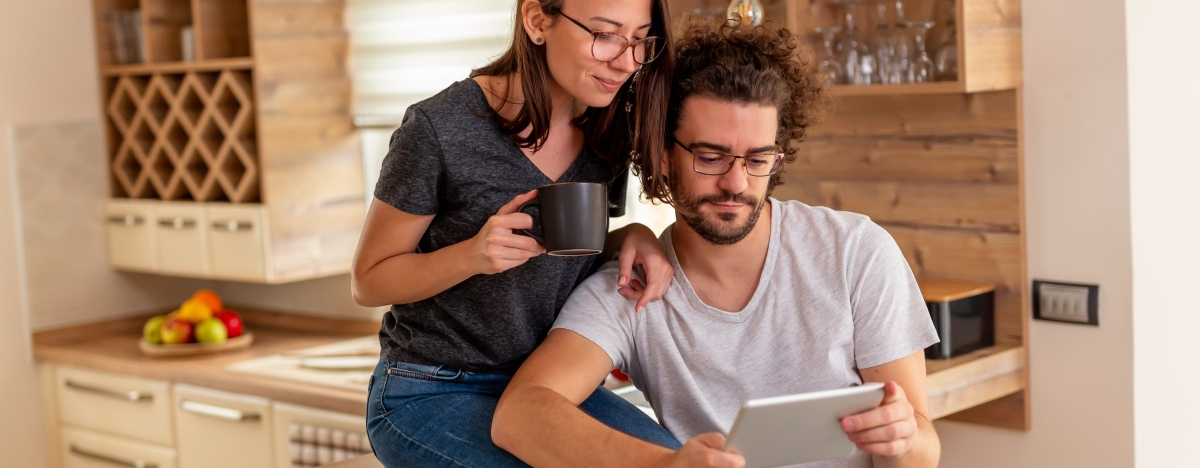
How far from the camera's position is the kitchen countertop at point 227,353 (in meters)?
3.11

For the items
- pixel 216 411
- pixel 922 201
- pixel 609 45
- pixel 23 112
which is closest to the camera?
pixel 609 45

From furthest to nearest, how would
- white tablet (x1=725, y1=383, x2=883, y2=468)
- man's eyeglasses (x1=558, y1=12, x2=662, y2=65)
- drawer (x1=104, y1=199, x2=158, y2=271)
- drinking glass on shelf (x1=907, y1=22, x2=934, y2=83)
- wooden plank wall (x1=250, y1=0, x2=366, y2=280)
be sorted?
1. drawer (x1=104, y1=199, x2=158, y2=271)
2. wooden plank wall (x1=250, y1=0, x2=366, y2=280)
3. drinking glass on shelf (x1=907, y1=22, x2=934, y2=83)
4. man's eyeglasses (x1=558, y1=12, x2=662, y2=65)
5. white tablet (x1=725, y1=383, x2=883, y2=468)

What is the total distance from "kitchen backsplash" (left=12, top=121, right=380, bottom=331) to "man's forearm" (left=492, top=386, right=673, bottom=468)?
231 cm

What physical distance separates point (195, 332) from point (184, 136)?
625mm

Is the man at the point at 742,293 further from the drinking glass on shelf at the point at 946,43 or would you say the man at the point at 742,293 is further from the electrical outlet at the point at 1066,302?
the electrical outlet at the point at 1066,302

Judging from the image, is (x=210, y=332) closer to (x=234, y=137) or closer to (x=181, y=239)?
(x=181, y=239)

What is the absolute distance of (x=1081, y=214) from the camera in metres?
2.55

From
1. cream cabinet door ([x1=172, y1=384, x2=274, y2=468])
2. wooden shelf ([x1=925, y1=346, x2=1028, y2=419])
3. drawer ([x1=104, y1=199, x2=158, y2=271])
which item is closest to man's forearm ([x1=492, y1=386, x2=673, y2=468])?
wooden shelf ([x1=925, y1=346, x2=1028, y2=419])

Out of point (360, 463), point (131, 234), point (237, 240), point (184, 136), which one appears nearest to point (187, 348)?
point (237, 240)

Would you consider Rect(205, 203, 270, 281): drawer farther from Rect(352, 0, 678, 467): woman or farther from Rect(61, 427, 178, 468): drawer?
Rect(352, 0, 678, 467): woman

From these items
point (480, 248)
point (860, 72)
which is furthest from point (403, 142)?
point (860, 72)

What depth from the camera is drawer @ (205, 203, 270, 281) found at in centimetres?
356

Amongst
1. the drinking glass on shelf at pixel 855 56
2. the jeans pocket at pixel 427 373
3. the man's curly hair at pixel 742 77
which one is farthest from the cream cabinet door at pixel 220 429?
the man's curly hair at pixel 742 77

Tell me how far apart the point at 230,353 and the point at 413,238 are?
2228mm
